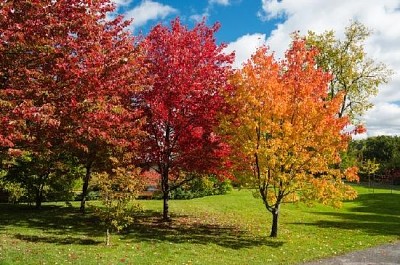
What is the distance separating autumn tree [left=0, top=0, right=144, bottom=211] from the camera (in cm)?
1102

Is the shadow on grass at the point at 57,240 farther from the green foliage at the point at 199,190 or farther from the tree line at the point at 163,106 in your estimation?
the green foliage at the point at 199,190

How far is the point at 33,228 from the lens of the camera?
1864cm

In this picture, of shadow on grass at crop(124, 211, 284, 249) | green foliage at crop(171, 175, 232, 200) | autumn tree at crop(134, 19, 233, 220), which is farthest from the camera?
green foliage at crop(171, 175, 232, 200)

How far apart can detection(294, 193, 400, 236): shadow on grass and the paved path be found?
186 inches

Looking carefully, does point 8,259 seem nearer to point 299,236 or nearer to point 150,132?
point 150,132

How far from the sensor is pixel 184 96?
19078 mm

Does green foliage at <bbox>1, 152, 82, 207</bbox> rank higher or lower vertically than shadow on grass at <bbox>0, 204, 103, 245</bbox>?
higher

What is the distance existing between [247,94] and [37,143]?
8.57m

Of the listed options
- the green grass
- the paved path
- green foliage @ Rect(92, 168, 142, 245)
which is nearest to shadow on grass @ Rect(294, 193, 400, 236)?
the green grass

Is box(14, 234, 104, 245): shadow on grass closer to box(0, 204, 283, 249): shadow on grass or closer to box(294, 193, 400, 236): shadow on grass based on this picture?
box(0, 204, 283, 249): shadow on grass

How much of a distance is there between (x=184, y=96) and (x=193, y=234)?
6.78 meters

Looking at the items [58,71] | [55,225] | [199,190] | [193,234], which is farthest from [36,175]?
[199,190]

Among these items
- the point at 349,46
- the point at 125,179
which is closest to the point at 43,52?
the point at 125,179

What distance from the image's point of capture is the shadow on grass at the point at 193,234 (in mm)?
16967
